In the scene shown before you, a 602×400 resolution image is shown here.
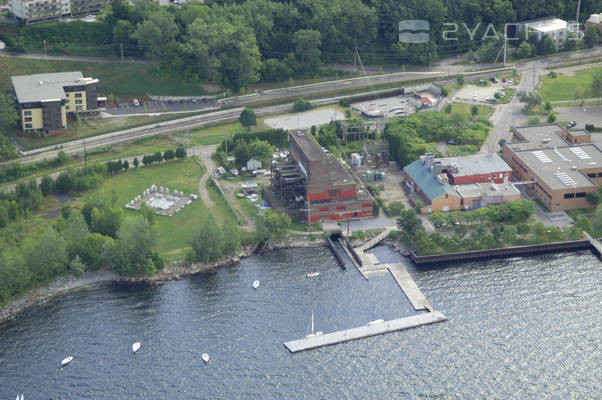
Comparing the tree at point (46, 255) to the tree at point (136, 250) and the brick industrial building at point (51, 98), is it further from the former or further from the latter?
the brick industrial building at point (51, 98)

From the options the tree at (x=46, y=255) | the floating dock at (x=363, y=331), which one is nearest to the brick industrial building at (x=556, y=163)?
the floating dock at (x=363, y=331)

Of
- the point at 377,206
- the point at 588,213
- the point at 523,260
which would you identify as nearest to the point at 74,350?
the point at 377,206

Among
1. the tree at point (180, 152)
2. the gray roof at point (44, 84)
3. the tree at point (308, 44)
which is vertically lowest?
the tree at point (180, 152)

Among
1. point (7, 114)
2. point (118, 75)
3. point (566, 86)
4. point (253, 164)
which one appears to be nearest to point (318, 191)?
point (253, 164)

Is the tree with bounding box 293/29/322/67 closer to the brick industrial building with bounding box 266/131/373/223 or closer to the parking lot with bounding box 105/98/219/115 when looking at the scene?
the parking lot with bounding box 105/98/219/115

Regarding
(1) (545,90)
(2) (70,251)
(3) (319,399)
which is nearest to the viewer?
(3) (319,399)

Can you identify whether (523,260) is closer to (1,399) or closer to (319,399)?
(319,399)
